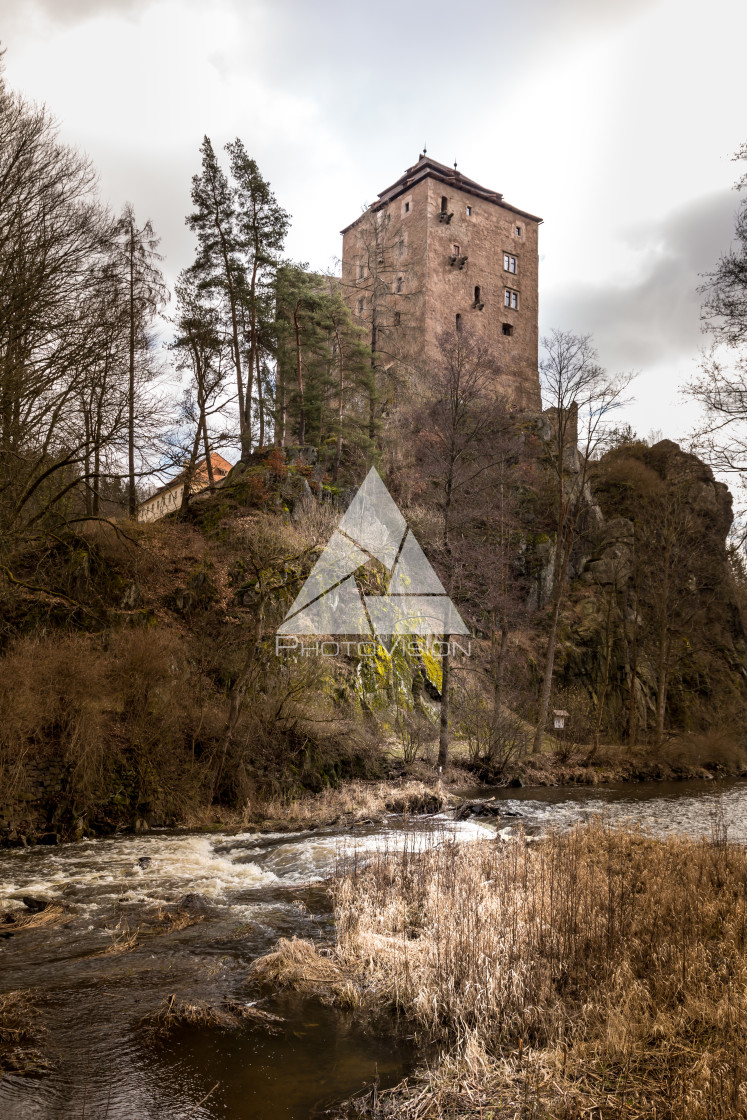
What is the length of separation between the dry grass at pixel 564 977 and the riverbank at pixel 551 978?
14 mm

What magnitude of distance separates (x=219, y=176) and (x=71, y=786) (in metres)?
25.4

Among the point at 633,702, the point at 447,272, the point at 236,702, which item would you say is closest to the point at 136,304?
the point at 236,702

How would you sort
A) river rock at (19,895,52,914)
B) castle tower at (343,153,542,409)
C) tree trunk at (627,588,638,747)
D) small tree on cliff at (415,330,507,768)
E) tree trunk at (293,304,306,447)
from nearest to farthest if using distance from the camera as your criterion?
1. river rock at (19,895,52,914)
2. small tree on cliff at (415,330,507,768)
3. tree trunk at (627,588,638,747)
4. tree trunk at (293,304,306,447)
5. castle tower at (343,153,542,409)

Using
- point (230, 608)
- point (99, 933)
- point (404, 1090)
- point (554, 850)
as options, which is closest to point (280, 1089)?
point (404, 1090)

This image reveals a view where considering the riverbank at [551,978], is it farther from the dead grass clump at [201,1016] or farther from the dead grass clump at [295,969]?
the dead grass clump at [201,1016]

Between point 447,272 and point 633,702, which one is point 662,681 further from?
point 447,272

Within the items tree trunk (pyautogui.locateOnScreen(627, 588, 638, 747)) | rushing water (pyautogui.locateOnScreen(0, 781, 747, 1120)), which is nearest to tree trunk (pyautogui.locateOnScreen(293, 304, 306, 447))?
tree trunk (pyautogui.locateOnScreen(627, 588, 638, 747))

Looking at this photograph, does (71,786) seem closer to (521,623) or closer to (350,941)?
(350,941)

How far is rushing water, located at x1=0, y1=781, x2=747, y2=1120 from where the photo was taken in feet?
14.7

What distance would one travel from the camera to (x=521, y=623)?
2936 cm

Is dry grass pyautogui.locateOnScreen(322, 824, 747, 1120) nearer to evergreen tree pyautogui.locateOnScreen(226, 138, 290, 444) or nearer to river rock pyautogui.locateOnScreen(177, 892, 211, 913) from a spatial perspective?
river rock pyautogui.locateOnScreen(177, 892, 211, 913)

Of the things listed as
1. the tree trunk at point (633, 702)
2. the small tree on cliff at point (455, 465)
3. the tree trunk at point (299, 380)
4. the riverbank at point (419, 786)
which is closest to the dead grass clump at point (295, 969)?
the riverbank at point (419, 786)

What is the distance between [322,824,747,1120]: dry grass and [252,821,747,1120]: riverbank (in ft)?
0.05

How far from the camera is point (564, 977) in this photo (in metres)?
5.71
